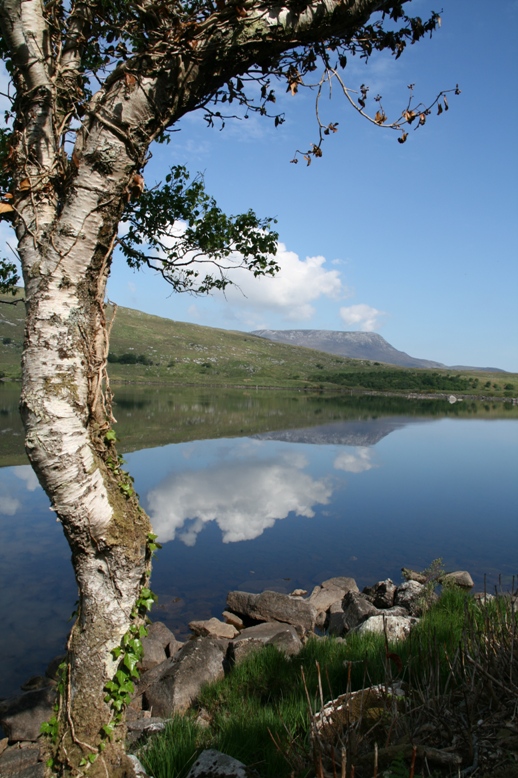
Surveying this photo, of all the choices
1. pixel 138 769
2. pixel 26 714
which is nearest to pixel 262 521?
pixel 26 714

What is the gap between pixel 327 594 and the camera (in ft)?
46.9

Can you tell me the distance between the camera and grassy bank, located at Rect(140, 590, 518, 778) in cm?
372

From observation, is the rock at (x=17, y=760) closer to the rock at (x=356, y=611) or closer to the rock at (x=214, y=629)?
the rock at (x=214, y=629)

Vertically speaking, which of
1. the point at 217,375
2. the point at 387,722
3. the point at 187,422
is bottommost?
the point at 187,422

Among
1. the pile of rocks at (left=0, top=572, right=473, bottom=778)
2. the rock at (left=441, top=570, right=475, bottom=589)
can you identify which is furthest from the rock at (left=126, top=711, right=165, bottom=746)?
the rock at (left=441, top=570, right=475, bottom=589)

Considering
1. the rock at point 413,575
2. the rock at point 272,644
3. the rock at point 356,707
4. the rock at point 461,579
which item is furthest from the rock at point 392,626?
the rock at point 413,575

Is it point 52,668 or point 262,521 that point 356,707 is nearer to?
point 52,668

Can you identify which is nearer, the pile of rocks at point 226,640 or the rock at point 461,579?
the pile of rocks at point 226,640

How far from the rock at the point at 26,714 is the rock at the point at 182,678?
1.49 m

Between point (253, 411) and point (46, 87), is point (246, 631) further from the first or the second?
point (253, 411)

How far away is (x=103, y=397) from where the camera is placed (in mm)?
4562

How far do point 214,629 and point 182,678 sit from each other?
3.49 m

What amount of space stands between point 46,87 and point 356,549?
58.8 feet

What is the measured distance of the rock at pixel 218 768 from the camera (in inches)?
178
